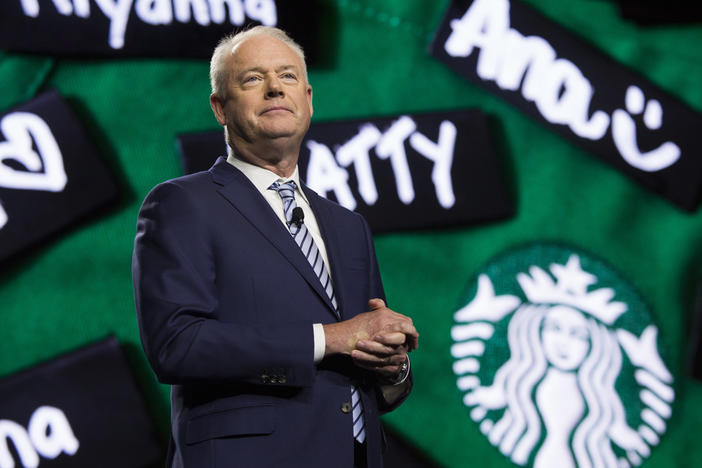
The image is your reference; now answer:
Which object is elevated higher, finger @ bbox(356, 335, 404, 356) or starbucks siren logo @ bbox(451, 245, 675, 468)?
finger @ bbox(356, 335, 404, 356)

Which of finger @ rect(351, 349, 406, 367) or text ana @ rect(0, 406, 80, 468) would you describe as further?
text ana @ rect(0, 406, 80, 468)

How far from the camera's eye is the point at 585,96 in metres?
1.99

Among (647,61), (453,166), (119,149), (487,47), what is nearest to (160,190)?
(119,149)

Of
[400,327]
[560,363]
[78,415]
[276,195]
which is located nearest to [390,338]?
[400,327]

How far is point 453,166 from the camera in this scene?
6.32 ft

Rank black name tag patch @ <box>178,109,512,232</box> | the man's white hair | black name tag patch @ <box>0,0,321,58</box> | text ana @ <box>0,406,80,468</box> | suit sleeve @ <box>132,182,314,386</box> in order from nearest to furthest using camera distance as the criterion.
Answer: suit sleeve @ <box>132,182,314,386</box> → the man's white hair → text ana @ <box>0,406,80,468</box> → black name tag patch @ <box>0,0,321,58</box> → black name tag patch @ <box>178,109,512,232</box>

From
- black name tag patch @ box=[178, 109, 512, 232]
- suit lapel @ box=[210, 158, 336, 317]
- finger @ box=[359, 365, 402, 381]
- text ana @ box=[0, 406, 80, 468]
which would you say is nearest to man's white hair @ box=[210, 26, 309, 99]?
suit lapel @ box=[210, 158, 336, 317]

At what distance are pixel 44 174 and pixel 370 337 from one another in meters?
1.21

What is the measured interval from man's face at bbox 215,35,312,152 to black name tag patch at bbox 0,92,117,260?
893mm

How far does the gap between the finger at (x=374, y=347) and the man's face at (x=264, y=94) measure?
28cm

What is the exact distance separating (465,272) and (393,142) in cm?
38

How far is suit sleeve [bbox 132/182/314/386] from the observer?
2.43 feet

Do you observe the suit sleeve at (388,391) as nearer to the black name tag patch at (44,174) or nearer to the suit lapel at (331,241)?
the suit lapel at (331,241)

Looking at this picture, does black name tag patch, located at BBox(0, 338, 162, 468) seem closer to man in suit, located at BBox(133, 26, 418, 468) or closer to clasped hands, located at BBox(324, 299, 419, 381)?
man in suit, located at BBox(133, 26, 418, 468)
